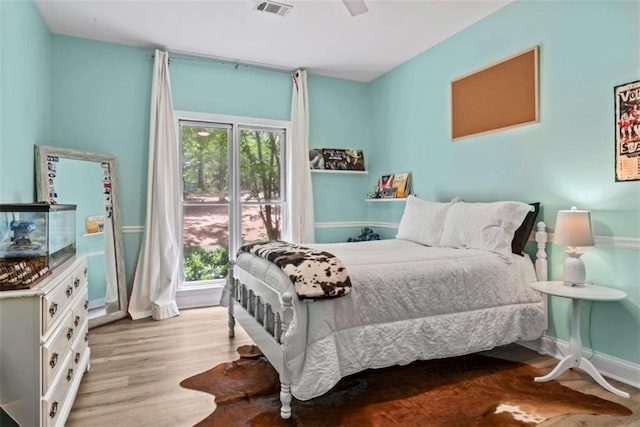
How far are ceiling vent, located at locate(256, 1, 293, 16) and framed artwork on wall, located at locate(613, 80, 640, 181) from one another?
243 cm

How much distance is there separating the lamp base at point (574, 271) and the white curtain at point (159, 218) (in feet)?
11.2

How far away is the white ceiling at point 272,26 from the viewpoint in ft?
10.1

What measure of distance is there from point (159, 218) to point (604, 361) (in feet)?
12.8

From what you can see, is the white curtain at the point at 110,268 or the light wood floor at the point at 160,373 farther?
the white curtain at the point at 110,268

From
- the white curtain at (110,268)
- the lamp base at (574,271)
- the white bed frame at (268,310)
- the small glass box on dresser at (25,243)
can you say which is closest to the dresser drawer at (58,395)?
the small glass box on dresser at (25,243)

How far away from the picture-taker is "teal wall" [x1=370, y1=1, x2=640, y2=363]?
92.7 inches

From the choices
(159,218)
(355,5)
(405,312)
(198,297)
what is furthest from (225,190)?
(405,312)

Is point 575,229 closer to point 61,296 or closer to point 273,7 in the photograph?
point 273,7

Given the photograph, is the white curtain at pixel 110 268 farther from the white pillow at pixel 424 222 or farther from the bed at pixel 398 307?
the white pillow at pixel 424 222

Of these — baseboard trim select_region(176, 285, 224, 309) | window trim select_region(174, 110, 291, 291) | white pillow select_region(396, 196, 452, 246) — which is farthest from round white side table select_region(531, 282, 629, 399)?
baseboard trim select_region(176, 285, 224, 309)

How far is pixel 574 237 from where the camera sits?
229cm

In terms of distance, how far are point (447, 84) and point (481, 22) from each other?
1.97 feet

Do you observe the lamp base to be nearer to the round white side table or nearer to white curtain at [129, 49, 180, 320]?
the round white side table

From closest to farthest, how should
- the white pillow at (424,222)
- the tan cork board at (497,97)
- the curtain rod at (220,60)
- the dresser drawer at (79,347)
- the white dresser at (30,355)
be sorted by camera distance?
the white dresser at (30,355) → the dresser drawer at (79,347) → the tan cork board at (497,97) → the white pillow at (424,222) → the curtain rod at (220,60)
